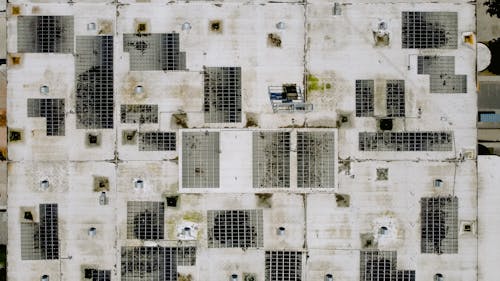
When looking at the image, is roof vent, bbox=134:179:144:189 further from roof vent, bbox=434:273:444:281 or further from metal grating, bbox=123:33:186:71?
roof vent, bbox=434:273:444:281

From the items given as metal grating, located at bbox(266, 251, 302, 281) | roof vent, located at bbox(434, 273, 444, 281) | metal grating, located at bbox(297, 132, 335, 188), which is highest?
metal grating, located at bbox(297, 132, 335, 188)

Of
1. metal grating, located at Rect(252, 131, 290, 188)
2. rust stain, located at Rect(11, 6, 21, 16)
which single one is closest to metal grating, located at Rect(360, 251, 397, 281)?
metal grating, located at Rect(252, 131, 290, 188)

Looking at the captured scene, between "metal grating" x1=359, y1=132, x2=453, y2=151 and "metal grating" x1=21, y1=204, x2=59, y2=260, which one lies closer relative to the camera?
"metal grating" x1=21, y1=204, x2=59, y2=260

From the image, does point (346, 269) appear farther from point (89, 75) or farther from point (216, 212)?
point (89, 75)

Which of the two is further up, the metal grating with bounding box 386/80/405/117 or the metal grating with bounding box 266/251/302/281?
the metal grating with bounding box 386/80/405/117

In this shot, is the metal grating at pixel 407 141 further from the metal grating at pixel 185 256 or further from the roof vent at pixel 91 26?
the roof vent at pixel 91 26

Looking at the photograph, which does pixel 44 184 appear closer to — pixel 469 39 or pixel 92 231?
pixel 92 231
